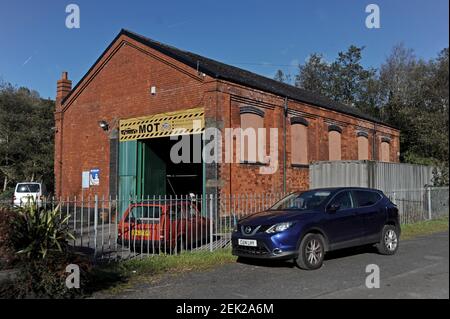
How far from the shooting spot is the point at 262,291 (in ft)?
24.3

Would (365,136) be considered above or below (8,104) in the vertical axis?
below

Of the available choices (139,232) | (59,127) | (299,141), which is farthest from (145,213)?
(59,127)

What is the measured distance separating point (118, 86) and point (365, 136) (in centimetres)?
1524

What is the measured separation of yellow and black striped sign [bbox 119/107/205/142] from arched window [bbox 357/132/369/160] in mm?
13004

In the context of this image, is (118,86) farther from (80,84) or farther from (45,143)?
(45,143)

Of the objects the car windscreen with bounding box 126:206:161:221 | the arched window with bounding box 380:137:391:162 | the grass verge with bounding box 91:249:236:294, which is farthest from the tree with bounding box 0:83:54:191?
the grass verge with bounding box 91:249:236:294

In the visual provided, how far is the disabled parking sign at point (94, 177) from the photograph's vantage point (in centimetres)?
→ 2211

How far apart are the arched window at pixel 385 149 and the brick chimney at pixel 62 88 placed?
19.9 metres

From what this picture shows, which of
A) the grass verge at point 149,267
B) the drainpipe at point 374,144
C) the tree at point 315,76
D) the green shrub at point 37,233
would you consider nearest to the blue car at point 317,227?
the grass verge at point 149,267

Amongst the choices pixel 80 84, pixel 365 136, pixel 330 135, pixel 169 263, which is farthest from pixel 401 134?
pixel 169 263

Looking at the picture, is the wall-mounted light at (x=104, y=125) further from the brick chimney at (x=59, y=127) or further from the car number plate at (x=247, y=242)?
the car number plate at (x=247, y=242)

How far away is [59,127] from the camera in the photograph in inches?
966

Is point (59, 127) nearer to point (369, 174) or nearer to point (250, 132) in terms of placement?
point (250, 132)
